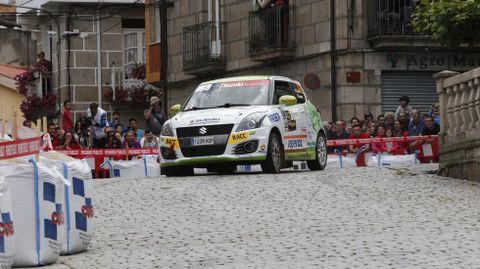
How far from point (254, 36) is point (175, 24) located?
6968 millimetres

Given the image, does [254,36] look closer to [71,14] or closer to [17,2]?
[71,14]

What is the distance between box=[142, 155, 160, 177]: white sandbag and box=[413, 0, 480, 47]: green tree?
25.8 ft

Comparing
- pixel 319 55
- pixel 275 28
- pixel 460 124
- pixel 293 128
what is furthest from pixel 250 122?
pixel 275 28

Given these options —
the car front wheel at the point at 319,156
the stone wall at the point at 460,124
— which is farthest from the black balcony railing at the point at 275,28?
the stone wall at the point at 460,124

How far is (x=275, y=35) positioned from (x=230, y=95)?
13.3 m

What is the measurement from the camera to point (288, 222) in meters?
15.8

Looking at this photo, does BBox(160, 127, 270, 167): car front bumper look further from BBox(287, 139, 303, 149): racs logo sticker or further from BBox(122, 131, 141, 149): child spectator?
BBox(122, 131, 141, 149): child spectator

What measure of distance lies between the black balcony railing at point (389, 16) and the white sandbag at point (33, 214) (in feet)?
76.4

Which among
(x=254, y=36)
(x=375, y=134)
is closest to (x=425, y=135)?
(x=375, y=134)

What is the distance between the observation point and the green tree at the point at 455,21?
23.0 meters

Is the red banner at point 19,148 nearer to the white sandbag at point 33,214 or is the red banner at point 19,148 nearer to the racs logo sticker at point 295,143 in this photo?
the white sandbag at point 33,214

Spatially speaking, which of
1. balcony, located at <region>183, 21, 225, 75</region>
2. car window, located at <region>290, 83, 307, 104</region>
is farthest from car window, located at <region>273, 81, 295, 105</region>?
balcony, located at <region>183, 21, 225, 75</region>

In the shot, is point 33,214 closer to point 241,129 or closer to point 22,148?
point 22,148

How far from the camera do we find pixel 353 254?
41.1 ft
